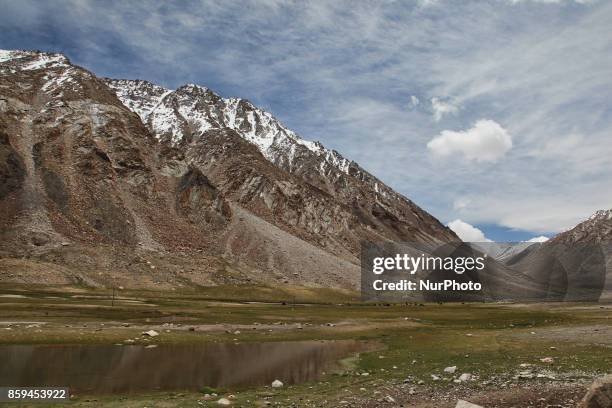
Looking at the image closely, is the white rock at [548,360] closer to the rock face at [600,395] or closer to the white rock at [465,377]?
the white rock at [465,377]

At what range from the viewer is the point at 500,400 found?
21031mm

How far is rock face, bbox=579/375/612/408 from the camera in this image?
571 inches

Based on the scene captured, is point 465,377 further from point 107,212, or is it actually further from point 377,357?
point 107,212

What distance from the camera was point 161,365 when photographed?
31.4m

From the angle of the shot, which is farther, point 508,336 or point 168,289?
point 168,289

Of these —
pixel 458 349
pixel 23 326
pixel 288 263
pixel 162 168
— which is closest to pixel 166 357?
pixel 23 326

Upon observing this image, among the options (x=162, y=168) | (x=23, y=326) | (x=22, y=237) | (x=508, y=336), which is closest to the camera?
(x=23, y=326)

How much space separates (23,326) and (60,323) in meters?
4.69

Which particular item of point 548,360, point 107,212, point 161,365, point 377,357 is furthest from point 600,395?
point 107,212

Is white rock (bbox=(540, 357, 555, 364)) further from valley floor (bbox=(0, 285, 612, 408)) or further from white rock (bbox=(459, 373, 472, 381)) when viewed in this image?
white rock (bbox=(459, 373, 472, 381))

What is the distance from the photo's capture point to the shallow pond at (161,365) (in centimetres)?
2586

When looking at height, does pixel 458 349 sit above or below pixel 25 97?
below

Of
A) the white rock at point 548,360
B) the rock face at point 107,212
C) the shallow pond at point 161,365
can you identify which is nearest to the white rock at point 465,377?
the white rock at point 548,360

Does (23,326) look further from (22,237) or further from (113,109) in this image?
(113,109)
